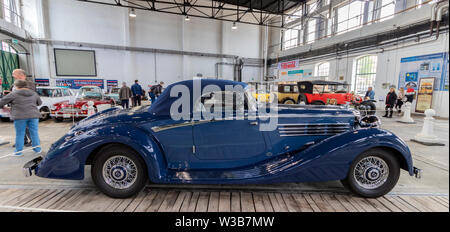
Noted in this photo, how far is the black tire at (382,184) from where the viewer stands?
252 centimetres

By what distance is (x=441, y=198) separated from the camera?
270cm

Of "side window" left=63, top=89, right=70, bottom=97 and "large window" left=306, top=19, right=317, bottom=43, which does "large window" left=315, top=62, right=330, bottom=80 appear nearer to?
"large window" left=306, top=19, right=317, bottom=43

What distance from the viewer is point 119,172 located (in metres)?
2.54

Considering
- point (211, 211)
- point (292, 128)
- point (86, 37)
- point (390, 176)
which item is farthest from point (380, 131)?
point (86, 37)

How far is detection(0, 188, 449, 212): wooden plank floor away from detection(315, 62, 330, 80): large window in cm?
1610

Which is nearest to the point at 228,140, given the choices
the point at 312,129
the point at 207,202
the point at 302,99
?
the point at 207,202

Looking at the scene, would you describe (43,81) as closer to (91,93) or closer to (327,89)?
(91,93)

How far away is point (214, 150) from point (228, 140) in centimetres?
23

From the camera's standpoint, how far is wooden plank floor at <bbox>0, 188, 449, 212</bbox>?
2.39 m

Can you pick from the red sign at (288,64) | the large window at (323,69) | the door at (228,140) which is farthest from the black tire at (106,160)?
the red sign at (288,64)

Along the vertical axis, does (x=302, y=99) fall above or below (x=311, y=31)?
below

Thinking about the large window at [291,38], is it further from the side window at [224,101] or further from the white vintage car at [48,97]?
the side window at [224,101]

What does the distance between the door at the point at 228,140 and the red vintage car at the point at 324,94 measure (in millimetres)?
9396
